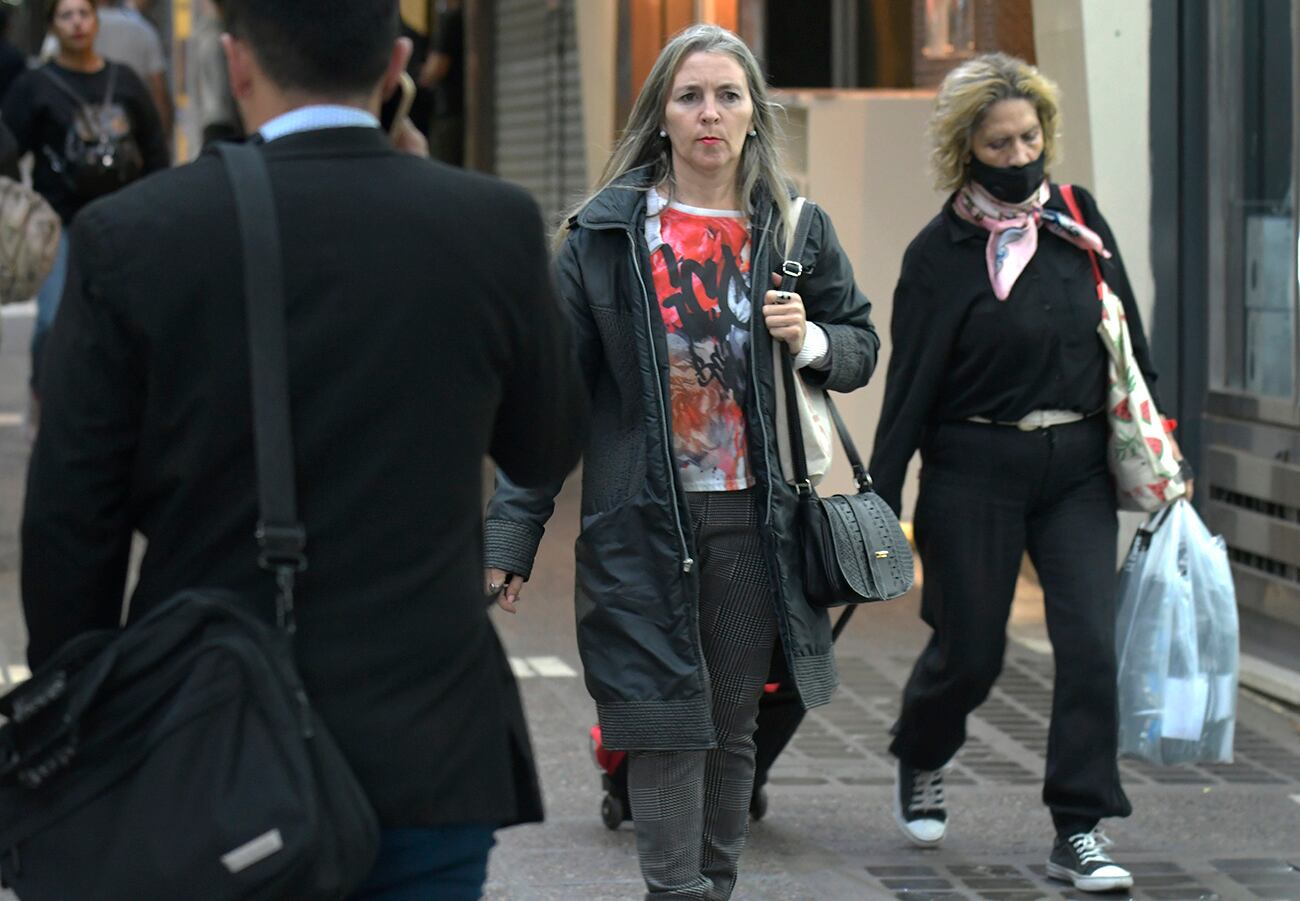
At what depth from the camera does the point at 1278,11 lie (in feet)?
23.7

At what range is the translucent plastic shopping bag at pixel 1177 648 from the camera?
517 centimetres

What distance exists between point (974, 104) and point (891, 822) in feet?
5.98

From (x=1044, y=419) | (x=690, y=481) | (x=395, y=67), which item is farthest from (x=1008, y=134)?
(x=395, y=67)

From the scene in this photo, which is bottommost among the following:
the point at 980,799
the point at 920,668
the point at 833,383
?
the point at 980,799

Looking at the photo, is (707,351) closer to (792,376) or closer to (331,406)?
(792,376)

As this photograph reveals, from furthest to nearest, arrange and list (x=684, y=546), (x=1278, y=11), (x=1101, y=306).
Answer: (x=1278, y=11) < (x=1101, y=306) < (x=684, y=546)

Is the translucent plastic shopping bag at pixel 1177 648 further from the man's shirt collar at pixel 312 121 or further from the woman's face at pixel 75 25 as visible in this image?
the woman's face at pixel 75 25

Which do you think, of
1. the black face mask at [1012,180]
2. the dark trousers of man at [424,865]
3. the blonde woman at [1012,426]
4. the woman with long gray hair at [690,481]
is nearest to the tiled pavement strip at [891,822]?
the blonde woman at [1012,426]

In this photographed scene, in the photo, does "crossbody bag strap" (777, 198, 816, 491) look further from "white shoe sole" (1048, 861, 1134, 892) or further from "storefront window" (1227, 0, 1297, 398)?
"storefront window" (1227, 0, 1297, 398)

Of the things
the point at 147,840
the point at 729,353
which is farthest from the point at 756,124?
the point at 147,840

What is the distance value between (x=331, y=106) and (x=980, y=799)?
3.84 m

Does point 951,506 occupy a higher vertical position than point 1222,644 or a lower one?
higher

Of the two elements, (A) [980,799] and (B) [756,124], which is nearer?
(B) [756,124]

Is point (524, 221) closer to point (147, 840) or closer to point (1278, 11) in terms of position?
point (147, 840)
